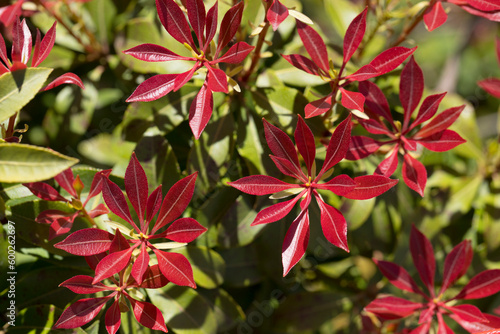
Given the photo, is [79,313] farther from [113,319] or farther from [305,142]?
[305,142]

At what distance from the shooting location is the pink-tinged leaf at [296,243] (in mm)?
756

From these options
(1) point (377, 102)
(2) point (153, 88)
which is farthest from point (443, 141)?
(2) point (153, 88)

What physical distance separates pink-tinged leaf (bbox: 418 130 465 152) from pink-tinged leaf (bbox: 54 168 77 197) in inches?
29.6

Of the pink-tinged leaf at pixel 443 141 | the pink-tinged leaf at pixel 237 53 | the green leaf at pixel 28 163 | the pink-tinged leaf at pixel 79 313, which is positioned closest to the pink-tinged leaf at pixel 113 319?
the pink-tinged leaf at pixel 79 313

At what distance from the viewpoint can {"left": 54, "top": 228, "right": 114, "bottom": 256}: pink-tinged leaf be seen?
0.74 meters

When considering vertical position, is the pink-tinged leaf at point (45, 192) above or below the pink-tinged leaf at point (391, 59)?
below

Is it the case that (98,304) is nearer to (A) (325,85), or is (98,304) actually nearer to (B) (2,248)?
(B) (2,248)

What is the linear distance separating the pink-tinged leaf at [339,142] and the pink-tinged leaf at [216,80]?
0.73 feet

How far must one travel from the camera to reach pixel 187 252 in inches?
37.3

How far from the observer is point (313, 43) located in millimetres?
866

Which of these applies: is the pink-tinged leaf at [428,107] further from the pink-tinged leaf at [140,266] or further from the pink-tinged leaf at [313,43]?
the pink-tinged leaf at [140,266]

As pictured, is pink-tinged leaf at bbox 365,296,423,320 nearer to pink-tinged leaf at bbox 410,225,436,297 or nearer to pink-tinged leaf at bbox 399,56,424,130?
pink-tinged leaf at bbox 410,225,436,297

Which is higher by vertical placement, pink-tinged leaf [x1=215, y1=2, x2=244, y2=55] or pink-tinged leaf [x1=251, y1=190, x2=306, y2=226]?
pink-tinged leaf [x1=215, y1=2, x2=244, y2=55]

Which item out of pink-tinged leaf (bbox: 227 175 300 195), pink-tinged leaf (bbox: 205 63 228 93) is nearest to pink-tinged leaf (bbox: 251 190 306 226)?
pink-tinged leaf (bbox: 227 175 300 195)
